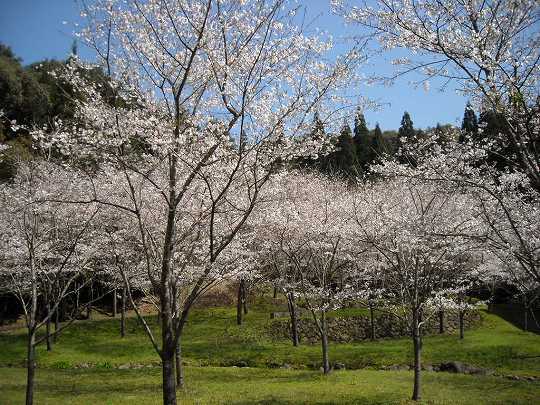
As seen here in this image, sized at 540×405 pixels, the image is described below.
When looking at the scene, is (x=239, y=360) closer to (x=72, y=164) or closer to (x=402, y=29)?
(x=72, y=164)

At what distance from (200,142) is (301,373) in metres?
13.6

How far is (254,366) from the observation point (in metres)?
21.0

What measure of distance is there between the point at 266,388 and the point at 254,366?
611 centimetres

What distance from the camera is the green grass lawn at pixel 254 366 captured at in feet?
45.7

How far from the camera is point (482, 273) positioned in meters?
26.5

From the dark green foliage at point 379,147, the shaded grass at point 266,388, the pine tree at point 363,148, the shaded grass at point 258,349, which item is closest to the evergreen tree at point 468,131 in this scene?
the dark green foliage at point 379,147

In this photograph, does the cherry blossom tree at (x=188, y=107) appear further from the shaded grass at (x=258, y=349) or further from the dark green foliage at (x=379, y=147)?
the shaded grass at (x=258, y=349)

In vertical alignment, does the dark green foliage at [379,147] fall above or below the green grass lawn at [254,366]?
above

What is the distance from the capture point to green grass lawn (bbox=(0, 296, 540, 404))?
45.7ft

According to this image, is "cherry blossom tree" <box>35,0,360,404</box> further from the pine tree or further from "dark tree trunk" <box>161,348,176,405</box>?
the pine tree

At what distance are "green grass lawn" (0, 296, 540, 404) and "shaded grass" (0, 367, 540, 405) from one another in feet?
0.11

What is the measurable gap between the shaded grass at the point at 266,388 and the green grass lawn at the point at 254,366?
35 millimetres

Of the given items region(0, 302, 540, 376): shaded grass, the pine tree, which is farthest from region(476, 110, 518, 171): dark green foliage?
the pine tree

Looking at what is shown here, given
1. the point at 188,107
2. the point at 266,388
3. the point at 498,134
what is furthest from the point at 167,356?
the point at 266,388
